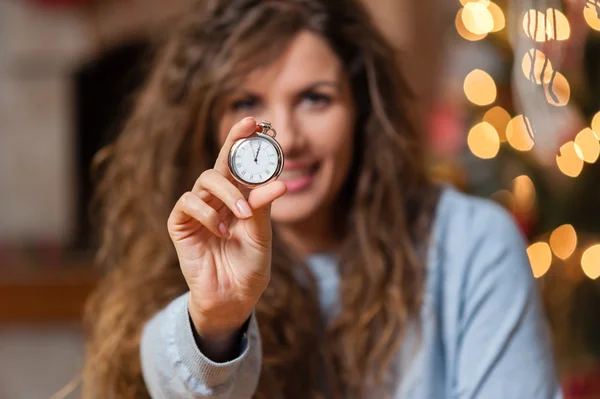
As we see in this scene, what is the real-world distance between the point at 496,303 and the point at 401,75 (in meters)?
0.45

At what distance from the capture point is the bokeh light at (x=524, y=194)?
1834 millimetres

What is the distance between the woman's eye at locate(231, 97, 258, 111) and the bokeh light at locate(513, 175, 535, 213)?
0.96m

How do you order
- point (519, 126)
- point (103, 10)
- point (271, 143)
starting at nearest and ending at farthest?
point (271, 143), point (519, 126), point (103, 10)

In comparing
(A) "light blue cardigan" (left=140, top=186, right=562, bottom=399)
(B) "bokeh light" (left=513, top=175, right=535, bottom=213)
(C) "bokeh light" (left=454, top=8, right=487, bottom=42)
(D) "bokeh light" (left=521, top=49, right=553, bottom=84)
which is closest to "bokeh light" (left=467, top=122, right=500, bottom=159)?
(B) "bokeh light" (left=513, top=175, right=535, bottom=213)

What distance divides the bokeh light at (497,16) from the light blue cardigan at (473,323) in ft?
2.48

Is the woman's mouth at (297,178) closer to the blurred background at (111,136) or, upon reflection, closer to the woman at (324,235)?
the woman at (324,235)

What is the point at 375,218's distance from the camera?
1204 millimetres

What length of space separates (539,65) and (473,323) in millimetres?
423

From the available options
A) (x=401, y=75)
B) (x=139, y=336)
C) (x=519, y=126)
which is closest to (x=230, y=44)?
(x=401, y=75)

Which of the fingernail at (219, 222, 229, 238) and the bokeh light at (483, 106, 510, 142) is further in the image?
the bokeh light at (483, 106, 510, 142)

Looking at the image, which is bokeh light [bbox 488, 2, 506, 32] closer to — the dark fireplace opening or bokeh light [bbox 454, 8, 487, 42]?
bokeh light [bbox 454, 8, 487, 42]

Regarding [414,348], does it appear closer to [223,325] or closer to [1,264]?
[223,325]

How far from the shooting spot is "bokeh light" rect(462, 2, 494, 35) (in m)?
1.80

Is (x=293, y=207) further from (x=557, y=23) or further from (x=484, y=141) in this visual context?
(x=484, y=141)
